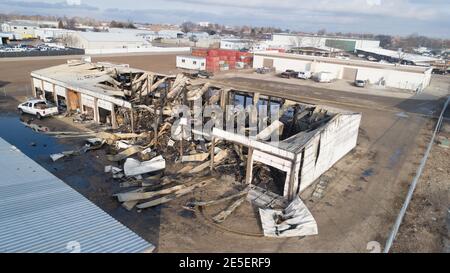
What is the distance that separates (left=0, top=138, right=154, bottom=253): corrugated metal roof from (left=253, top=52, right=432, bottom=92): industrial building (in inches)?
2199

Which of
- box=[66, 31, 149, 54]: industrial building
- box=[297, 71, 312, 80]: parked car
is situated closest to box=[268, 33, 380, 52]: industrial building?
box=[66, 31, 149, 54]: industrial building

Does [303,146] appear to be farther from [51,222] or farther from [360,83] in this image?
[360,83]

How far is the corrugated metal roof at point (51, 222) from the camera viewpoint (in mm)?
8711

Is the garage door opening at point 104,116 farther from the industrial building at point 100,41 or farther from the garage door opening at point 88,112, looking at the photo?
the industrial building at point 100,41

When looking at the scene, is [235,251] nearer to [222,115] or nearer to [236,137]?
[236,137]

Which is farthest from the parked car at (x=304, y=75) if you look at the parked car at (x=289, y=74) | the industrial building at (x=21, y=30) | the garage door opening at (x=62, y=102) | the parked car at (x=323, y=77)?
the industrial building at (x=21, y=30)

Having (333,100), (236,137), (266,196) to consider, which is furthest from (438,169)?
(333,100)

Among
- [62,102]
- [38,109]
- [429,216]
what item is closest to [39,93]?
[62,102]

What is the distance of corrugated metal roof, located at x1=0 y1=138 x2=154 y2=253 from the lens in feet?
28.6

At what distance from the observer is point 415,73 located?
53156 millimetres

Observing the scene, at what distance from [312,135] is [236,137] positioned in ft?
13.8

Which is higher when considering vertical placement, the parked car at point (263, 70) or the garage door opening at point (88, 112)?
the parked car at point (263, 70)

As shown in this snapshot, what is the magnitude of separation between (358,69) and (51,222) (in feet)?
196

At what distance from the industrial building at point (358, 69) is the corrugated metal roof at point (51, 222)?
183 feet
